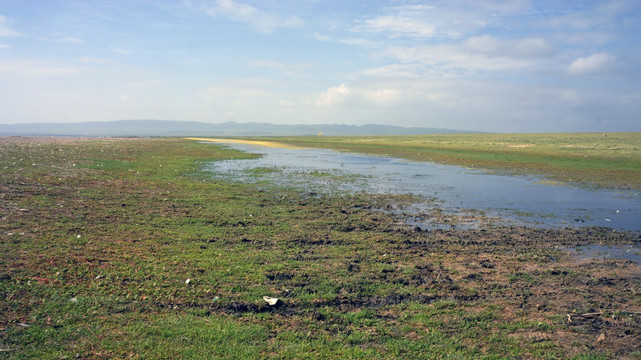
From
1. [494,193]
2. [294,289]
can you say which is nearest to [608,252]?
[294,289]

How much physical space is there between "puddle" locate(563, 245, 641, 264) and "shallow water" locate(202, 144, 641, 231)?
289 centimetres

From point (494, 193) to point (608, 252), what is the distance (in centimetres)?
1091

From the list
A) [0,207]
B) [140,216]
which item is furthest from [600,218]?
[0,207]

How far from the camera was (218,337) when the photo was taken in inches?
237

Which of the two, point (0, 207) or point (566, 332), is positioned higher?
point (0, 207)

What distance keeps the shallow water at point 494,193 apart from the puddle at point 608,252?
9.48ft

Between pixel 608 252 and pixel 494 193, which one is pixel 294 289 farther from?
pixel 494 193

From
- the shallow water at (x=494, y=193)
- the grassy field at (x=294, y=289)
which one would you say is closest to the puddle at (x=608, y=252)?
the grassy field at (x=294, y=289)

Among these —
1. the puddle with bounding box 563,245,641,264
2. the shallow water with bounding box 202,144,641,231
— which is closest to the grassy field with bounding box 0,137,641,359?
the puddle with bounding box 563,245,641,264

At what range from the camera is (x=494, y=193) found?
73.3ft

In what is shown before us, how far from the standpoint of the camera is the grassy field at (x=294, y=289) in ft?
19.5

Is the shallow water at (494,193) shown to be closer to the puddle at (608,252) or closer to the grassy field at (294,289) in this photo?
the grassy field at (294,289)

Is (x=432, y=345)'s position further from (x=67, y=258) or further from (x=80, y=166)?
(x=80, y=166)

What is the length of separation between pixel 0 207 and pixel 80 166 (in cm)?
1463
